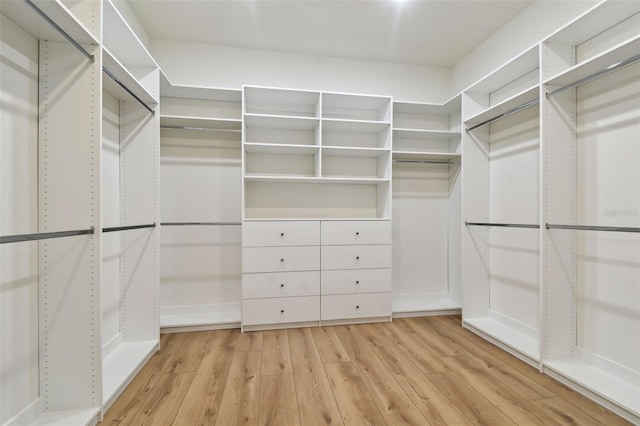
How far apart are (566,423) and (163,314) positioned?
9.96ft

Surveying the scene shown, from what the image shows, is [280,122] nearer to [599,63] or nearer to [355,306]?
[355,306]

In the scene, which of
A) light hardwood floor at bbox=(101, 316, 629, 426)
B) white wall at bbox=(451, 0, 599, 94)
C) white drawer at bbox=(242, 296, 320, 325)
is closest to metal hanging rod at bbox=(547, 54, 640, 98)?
white wall at bbox=(451, 0, 599, 94)

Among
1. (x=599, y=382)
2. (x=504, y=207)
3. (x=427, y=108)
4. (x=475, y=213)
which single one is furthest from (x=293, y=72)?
(x=599, y=382)

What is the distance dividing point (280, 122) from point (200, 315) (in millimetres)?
2002

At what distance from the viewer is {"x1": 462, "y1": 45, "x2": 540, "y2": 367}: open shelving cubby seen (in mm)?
2303

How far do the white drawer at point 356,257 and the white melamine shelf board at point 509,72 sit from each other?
67.1 inches

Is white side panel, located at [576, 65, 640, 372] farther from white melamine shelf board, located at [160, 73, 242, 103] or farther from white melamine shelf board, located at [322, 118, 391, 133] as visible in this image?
white melamine shelf board, located at [160, 73, 242, 103]

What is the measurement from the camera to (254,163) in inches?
115

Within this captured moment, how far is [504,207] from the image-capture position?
2.61 metres

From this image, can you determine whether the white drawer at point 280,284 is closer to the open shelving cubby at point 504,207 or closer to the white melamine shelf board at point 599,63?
the open shelving cubby at point 504,207

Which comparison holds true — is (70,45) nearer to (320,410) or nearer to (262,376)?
(262,376)

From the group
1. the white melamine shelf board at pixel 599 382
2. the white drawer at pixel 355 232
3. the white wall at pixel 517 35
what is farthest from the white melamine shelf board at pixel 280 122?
the white melamine shelf board at pixel 599 382

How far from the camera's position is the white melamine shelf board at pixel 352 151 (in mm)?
2756

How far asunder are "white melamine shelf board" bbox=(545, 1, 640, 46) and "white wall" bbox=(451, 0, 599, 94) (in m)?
0.23
